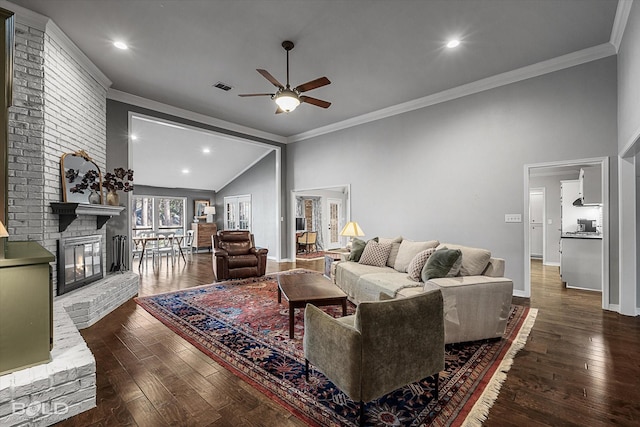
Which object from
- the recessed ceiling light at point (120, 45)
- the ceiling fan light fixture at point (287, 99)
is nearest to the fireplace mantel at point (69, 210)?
the recessed ceiling light at point (120, 45)

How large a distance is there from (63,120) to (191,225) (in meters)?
7.48

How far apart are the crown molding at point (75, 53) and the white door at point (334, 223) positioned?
789 centimetres

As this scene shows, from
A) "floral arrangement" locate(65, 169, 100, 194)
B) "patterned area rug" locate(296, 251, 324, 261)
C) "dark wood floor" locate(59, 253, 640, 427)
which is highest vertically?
"floral arrangement" locate(65, 169, 100, 194)

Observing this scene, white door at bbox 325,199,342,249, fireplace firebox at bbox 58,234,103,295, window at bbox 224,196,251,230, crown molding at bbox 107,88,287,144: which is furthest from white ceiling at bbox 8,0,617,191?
white door at bbox 325,199,342,249

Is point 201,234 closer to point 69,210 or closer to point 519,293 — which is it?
point 69,210

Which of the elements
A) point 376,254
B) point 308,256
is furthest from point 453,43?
point 308,256

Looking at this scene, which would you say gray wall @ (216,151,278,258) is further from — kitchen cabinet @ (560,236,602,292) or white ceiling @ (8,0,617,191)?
kitchen cabinet @ (560,236,602,292)

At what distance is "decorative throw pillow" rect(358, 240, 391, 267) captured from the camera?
4292 mm

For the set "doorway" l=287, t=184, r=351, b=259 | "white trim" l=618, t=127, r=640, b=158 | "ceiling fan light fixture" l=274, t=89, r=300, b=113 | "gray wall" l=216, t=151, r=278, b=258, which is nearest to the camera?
"white trim" l=618, t=127, r=640, b=158

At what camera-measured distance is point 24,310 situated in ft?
6.08

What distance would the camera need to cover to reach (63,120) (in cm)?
357

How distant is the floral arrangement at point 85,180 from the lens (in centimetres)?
368

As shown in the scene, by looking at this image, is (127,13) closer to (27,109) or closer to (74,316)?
(27,109)

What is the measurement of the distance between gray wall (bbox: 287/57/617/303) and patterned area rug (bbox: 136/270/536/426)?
1.54 metres
